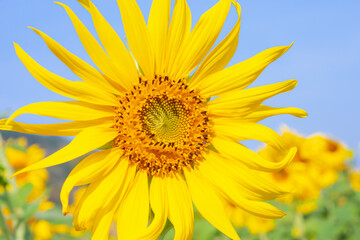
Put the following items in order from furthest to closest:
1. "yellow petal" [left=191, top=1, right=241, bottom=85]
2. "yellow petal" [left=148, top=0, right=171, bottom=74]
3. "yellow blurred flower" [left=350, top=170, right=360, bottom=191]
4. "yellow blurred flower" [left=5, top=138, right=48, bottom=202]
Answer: "yellow blurred flower" [left=350, top=170, right=360, bottom=191]
"yellow blurred flower" [left=5, top=138, right=48, bottom=202]
"yellow petal" [left=191, top=1, right=241, bottom=85]
"yellow petal" [left=148, top=0, right=171, bottom=74]

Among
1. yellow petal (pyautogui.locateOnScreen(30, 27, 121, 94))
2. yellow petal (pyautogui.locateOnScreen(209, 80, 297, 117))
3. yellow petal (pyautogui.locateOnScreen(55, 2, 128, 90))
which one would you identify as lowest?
yellow petal (pyautogui.locateOnScreen(30, 27, 121, 94))

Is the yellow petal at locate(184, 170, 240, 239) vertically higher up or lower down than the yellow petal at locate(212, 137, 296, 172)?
lower down

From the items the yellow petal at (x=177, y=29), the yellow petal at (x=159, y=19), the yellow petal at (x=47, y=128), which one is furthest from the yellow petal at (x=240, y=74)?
the yellow petal at (x=47, y=128)

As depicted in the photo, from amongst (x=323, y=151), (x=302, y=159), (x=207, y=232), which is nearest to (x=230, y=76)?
(x=207, y=232)

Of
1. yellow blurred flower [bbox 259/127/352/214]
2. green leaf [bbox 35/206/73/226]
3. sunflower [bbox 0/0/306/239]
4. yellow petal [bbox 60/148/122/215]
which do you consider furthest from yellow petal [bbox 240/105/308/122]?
yellow blurred flower [bbox 259/127/352/214]

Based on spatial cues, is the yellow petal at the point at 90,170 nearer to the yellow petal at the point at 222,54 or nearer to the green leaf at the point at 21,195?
the yellow petal at the point at 222,54

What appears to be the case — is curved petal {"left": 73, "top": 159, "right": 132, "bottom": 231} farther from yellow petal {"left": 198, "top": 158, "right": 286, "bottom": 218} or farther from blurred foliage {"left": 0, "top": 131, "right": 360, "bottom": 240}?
yellow petal {"left": 198, "top": 158, "right": 286, "bottom": 218}

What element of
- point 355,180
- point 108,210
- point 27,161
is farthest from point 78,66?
point 355,180
